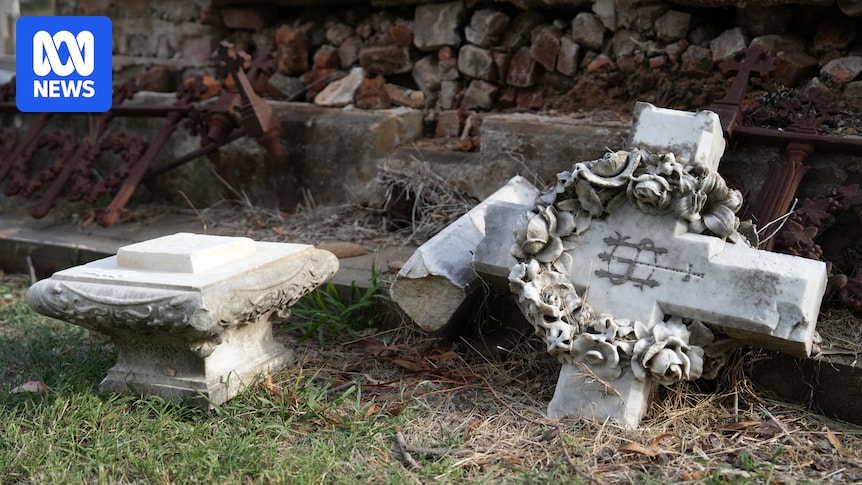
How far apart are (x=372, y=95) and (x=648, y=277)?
8.57 ft

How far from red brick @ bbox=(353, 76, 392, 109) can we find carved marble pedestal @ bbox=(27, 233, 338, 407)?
1.99m

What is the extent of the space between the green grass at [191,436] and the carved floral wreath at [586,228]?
1.90 feet

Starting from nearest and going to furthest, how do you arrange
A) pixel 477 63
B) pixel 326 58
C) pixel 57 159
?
pixel 477 63 → pixel 57 159 → pixel 326 58

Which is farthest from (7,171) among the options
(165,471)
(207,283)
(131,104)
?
(165,471)

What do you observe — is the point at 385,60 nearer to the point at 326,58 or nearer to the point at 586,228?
the point at 326,58

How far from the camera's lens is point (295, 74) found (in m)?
5.30

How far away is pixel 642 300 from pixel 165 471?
1493mm

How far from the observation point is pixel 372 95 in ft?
16.1

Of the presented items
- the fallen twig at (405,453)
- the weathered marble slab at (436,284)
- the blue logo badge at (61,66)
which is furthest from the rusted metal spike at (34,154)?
the fallen twig at (405,453)

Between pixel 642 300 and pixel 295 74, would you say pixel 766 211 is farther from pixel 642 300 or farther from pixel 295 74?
pixel 295 74

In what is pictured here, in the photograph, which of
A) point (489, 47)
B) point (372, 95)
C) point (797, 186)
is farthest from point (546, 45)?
point (797, 186)

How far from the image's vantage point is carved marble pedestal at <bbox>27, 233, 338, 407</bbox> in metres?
2.66

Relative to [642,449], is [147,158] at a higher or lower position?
lower

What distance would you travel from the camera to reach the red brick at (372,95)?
4.90 metres
